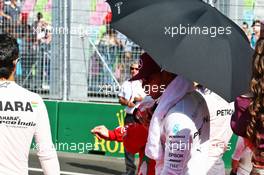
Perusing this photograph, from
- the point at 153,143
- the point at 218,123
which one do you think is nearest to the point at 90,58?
the point at 218,123

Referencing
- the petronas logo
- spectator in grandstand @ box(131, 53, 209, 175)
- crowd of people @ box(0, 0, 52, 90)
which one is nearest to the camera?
spectator in grandstand @ box(131, 53, 209, 175)

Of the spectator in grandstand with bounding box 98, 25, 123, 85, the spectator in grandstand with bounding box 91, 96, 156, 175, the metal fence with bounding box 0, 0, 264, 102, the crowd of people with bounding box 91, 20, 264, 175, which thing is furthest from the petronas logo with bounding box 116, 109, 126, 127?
the spectator in grandstand with bounding box 91, 96, 156, 175

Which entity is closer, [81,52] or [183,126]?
[183,126]

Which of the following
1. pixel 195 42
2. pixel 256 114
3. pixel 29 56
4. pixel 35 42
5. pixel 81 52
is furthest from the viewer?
pixel 29 56

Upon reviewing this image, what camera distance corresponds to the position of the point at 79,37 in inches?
527

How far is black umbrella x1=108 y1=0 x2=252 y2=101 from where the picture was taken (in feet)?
12.5

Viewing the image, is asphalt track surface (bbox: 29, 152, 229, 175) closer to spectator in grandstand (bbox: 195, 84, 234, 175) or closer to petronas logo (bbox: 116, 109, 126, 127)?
petronas logo (bbox: 116, 109, 126, 127)

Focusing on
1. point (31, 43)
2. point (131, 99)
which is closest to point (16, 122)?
point (131, 99)

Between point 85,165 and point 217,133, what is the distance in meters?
7.79

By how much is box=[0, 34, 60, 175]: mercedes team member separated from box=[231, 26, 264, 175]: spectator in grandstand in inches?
50.3

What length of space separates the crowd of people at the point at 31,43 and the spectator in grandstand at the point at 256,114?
1050 cm

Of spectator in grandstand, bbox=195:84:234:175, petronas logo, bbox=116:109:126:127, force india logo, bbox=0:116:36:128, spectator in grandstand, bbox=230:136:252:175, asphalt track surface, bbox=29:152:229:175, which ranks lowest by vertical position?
asphalt track surface, bbox=29:152:229:175

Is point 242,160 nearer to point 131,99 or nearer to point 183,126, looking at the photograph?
point 183,126

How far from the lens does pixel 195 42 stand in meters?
3.90
